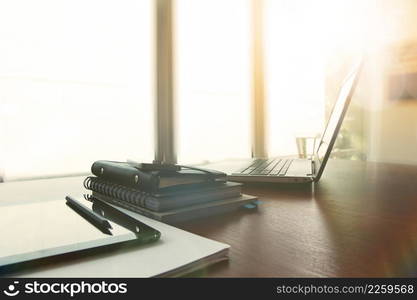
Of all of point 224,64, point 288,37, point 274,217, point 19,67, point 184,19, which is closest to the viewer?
point 274,217

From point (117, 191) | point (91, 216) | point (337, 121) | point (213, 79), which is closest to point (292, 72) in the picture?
point (213, 79)

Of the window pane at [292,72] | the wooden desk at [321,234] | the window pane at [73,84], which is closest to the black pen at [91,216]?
the wooden desk at [321,234]

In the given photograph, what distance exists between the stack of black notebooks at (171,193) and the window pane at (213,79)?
2.14 meters

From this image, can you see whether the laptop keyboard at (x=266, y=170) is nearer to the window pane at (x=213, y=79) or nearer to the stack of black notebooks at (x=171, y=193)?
the stack of black notebooks at (x=171, y=193)

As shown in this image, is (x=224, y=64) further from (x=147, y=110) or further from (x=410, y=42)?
(x=410, y=42)

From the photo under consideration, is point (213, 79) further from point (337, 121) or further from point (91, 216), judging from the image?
point (91, 216)

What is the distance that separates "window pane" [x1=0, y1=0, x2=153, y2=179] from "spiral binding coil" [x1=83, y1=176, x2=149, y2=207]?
1675 millimetres

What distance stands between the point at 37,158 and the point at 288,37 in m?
3.01

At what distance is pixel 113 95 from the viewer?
8.55 ft

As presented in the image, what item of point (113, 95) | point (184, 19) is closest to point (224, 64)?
point (184, 19)

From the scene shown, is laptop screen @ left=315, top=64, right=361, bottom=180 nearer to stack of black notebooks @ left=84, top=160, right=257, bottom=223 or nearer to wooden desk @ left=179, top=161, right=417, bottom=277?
wooden desk @ left=179, top=161, right=417, bottom=277

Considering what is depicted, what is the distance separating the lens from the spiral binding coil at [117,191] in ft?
1.96

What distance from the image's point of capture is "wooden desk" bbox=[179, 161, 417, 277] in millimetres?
377

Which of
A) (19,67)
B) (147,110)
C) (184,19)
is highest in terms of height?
(184,19)
